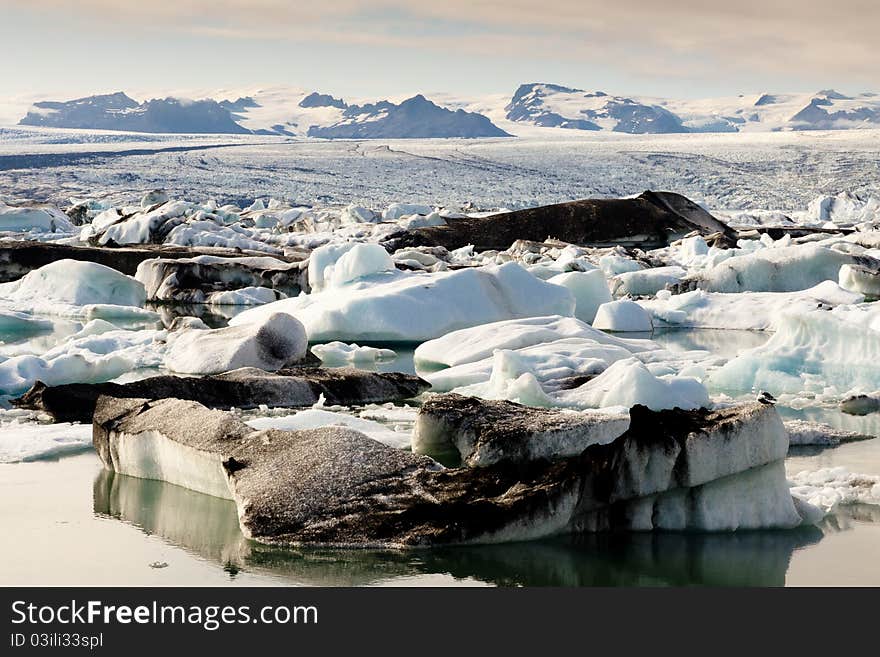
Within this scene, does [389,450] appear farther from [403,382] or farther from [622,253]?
[622,253]

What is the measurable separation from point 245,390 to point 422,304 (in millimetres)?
4318

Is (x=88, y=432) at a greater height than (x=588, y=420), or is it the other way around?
(x=588, y=420)

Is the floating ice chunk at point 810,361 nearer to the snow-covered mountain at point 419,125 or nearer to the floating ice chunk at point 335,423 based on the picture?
the floating ice chunk at point 335,423

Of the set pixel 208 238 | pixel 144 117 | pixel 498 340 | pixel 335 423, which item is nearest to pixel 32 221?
pixel 208 238

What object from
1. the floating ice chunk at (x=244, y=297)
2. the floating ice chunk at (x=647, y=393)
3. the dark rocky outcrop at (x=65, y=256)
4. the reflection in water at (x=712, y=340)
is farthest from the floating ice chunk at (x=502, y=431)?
the dark rocky outcrop at (x=65, y=256)

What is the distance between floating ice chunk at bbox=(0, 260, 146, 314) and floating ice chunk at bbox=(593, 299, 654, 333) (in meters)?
7.01

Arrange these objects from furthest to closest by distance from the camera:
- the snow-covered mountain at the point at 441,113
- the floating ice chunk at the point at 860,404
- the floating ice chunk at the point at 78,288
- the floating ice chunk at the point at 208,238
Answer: the snow-covered mountain at the point at 441,113
the floating ice chunk at the point at 208,238
the floating ice chunk at the point at 78,288
the floating ice chunk at the point at 860,404

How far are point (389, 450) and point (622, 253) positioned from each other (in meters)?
18.4

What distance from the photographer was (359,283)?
13.6 meters

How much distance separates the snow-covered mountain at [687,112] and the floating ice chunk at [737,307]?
12616 cm

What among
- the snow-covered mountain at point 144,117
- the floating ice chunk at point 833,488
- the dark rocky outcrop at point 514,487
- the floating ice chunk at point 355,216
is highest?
the snow-covered mountain at point 144,117

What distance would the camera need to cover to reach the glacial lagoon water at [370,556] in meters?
4.56

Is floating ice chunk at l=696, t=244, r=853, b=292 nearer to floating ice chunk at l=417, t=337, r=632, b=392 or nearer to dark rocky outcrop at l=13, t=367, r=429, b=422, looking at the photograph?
floating ice chunk at l=417, t=337, r=632, b=392

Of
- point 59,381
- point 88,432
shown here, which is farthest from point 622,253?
point 88,432
